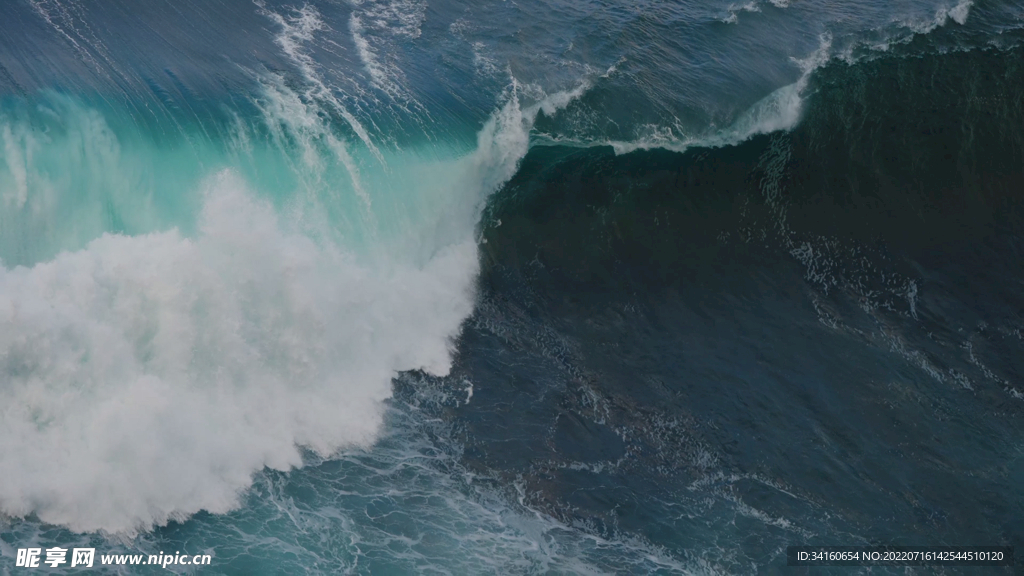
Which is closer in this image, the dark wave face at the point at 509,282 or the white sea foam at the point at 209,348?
the white sea foam at the point at 209,348

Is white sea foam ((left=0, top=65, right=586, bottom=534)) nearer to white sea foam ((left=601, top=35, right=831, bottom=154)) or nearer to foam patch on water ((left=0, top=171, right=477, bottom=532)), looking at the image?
foam patch on water ((left=0, top=171, right=477, bottom=532))

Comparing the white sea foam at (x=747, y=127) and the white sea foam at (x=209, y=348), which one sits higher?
the white sea foam at (x=747, y=127)

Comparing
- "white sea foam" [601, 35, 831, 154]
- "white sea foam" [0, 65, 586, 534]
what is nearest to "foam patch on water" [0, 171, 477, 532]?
"white sea foam" [0, 65, 586, 534]

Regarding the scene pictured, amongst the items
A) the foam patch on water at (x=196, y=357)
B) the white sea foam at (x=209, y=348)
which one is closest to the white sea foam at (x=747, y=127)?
the white sea foam at (x=209, y=348)

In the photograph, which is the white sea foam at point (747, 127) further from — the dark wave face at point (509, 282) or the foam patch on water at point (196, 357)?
the foam patch on water at point (196, 357)

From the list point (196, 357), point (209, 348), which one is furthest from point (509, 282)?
point (196, 357)

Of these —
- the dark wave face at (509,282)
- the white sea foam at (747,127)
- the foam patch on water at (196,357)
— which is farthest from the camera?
the white sea foam at (747,127)
